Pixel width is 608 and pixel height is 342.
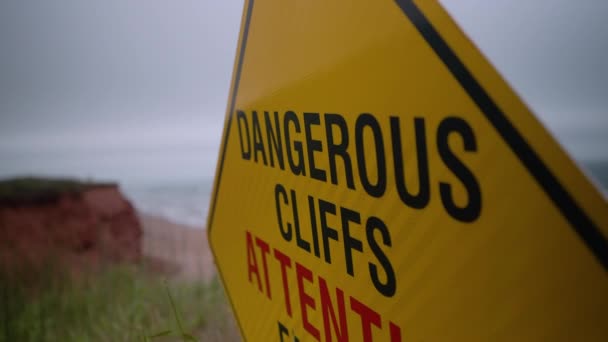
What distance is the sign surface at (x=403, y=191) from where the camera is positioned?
0.43 m

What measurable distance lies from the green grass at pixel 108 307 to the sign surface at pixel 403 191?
1.01 metres

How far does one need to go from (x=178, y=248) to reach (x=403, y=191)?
350 centimetres

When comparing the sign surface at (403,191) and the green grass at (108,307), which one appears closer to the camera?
the sign surface at (403,191)

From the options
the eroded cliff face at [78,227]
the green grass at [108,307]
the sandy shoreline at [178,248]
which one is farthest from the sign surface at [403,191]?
the eroded cliff face at [78,227]

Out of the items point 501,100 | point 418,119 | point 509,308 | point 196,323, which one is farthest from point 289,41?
point 196,323

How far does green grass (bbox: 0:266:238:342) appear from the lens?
6.41 feet

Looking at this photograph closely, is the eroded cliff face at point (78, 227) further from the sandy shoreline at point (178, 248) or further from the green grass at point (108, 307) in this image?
the green grass at point (108, 307)

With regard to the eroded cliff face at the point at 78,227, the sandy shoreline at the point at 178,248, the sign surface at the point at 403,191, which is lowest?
the eroded cliff face at the point at 78,227

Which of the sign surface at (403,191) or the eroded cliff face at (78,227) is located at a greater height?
the sign surface at (403,191)

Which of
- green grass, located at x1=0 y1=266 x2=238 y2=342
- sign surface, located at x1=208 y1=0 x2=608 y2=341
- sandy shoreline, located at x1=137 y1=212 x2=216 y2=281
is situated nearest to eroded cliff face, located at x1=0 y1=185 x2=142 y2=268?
sandy shoreline, located at x1=137 y1=212 x2=216 y2=281

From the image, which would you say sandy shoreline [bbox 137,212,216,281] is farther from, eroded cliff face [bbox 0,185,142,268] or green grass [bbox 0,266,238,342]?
green grass [bbox 0,266,238,342]

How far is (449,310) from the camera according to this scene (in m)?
0.55

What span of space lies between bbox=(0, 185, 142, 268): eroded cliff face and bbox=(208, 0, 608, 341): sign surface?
2898 mm

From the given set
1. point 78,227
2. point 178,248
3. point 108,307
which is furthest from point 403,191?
point 78,227
